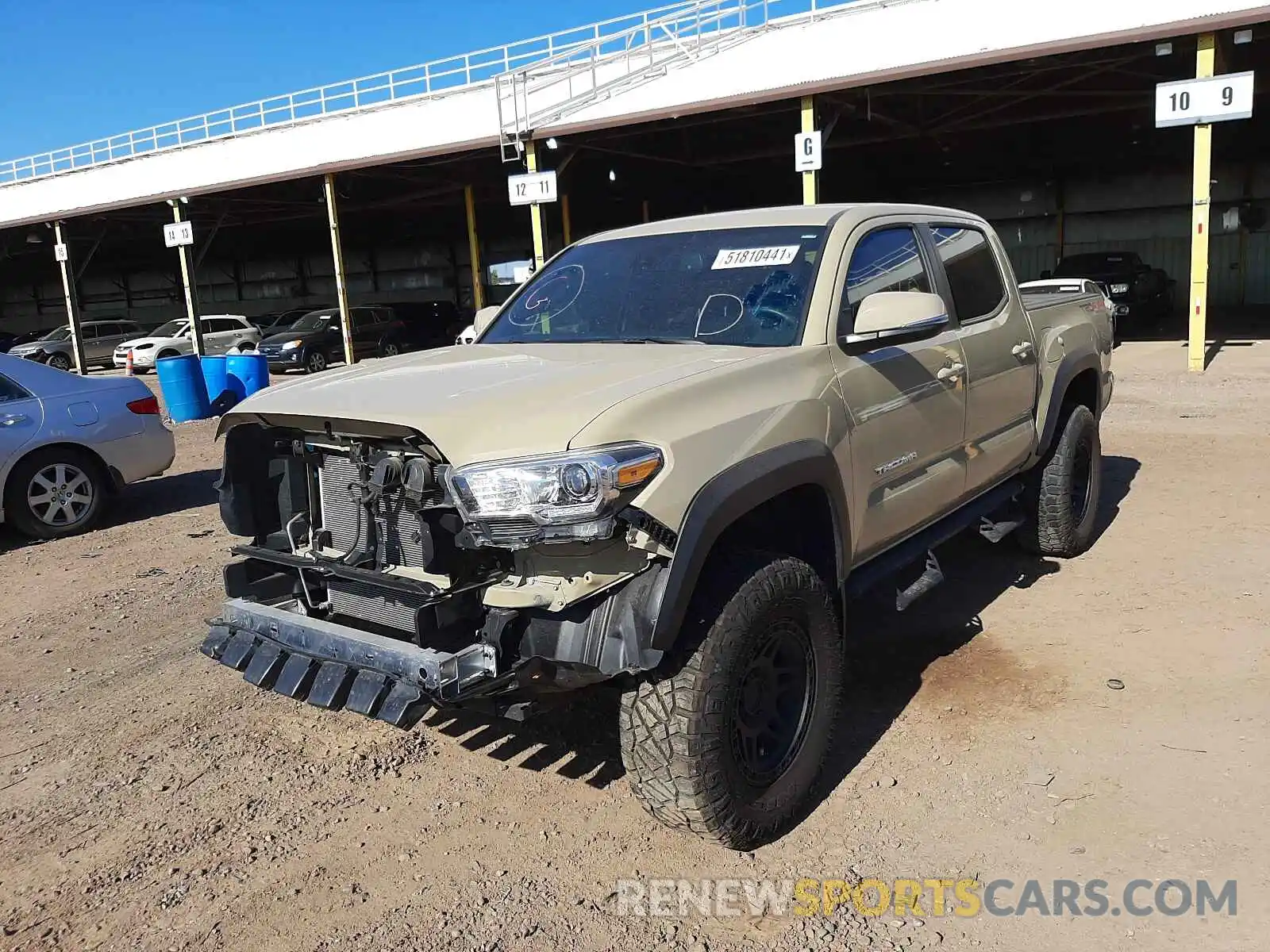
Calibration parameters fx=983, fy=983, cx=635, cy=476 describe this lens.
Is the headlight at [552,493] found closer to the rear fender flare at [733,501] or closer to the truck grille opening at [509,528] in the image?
the truck grille opening at [509,528]

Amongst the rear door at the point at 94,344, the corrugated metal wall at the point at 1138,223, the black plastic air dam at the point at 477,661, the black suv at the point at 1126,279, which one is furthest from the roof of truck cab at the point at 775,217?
the rear door at the point at 94,344

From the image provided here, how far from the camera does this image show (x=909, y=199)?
102ft

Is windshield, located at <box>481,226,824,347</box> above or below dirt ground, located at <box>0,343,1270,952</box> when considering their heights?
above

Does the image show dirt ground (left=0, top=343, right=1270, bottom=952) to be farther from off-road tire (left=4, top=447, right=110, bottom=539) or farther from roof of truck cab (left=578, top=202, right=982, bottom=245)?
off-road tire (left=4, top=447, right=110, bottom=539)

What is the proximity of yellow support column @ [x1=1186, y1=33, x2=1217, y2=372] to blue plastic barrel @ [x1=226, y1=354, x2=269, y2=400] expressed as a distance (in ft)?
44.9

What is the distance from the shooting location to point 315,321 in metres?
24.1

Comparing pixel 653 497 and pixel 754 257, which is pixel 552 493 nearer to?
pixel 653 497

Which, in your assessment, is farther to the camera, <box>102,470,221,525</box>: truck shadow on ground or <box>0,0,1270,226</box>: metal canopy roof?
<box>0,0,1270,226</box>: metal canopy roof

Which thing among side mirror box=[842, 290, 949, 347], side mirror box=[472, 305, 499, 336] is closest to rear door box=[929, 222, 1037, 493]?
side mirror box=[842, 290, 949, 347]

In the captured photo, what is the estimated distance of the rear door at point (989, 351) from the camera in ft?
14.6

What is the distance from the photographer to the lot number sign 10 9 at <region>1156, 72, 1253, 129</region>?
13.0 meters

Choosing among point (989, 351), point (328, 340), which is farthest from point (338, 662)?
point (328, 340)

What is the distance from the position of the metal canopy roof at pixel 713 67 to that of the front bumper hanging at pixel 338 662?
1424cm

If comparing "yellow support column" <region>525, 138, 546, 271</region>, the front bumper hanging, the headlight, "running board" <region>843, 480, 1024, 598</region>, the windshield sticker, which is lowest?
"running board" <region>843, 480, 1024, 598</region>
